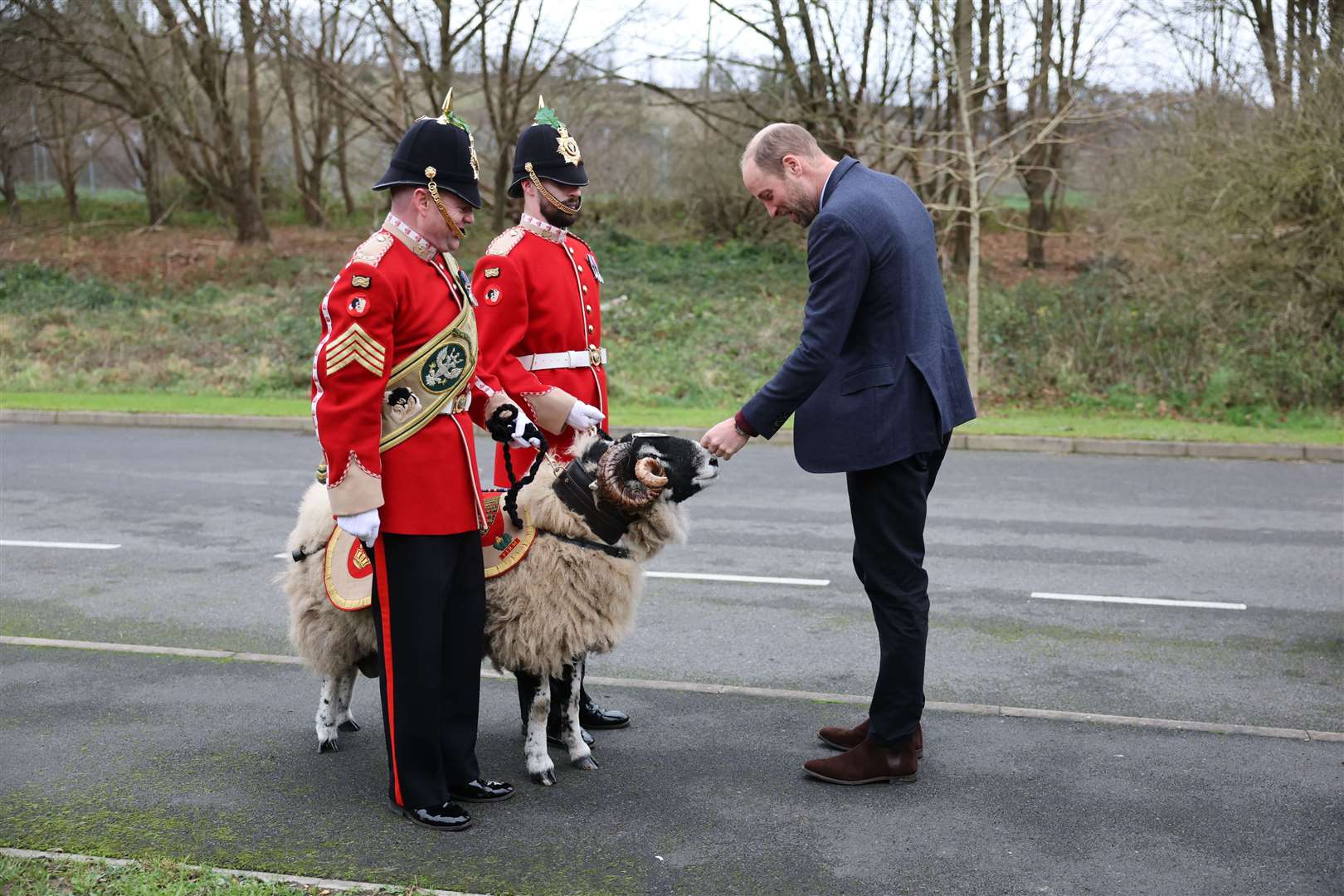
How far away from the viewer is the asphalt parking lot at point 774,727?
414 centimetres

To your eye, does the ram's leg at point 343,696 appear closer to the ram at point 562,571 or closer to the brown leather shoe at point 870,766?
the ram at point 562,571

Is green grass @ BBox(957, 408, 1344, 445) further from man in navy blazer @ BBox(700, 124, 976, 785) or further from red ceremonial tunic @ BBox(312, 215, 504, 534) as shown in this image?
red ceremonial tunic @ BBox(312, 215, 504, 534)

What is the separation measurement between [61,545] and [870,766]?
6.87 metres

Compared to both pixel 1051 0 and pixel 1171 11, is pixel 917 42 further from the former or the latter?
pixel 1171 11

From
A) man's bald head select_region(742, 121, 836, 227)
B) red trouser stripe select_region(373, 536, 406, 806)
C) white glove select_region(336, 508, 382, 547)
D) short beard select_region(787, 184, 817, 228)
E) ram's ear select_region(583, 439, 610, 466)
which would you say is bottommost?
red trouser stripe select_region(373, 536, 406, 806)

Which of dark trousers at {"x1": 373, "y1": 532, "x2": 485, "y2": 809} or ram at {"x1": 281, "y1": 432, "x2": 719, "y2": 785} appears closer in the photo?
dark trousers at {"x1": 373, "y1": 532, "x2": 485, "y2": 809}

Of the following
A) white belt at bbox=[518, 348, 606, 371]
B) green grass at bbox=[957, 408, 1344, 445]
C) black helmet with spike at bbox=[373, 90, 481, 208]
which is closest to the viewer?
black helmet with spike at bbox=[373, 90, 481, 208]

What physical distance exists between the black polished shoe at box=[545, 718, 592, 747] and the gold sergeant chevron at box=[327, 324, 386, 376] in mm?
1712

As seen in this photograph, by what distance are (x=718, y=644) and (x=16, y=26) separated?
26.0m

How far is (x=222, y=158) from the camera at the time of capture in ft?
94.7

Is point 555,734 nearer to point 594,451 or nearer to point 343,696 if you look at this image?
point 343,696

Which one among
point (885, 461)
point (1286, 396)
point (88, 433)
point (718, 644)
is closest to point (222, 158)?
point (88, 433)

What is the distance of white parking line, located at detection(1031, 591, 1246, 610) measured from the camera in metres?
7.64

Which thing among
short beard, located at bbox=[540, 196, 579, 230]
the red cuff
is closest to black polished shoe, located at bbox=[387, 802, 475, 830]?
the red cuff
